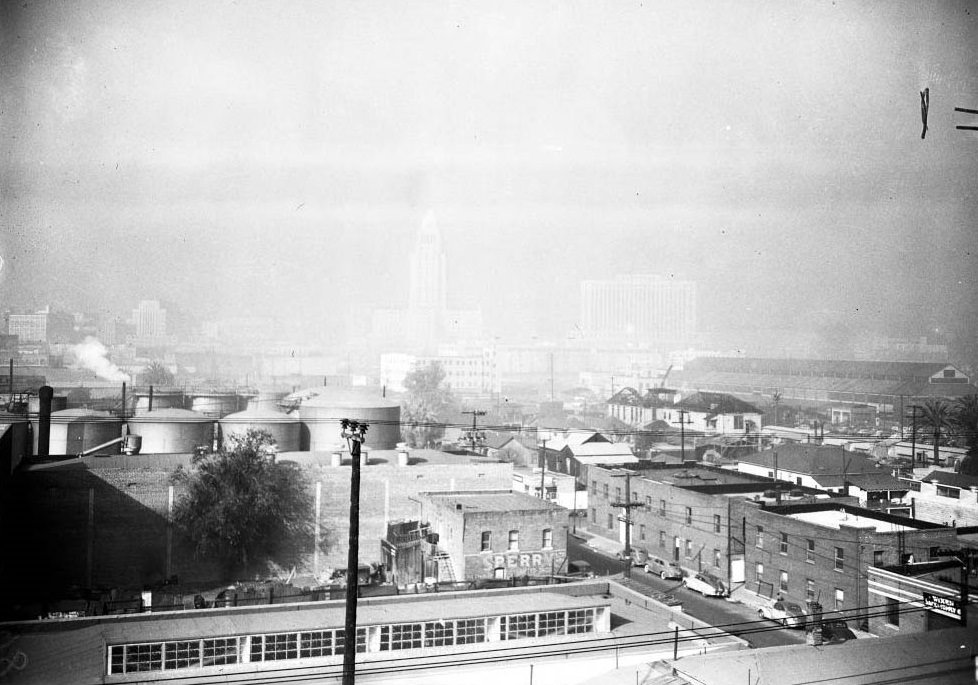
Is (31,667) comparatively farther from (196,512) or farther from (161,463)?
(161,463)

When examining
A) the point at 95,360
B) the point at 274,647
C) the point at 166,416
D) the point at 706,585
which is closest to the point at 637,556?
the point at 706,585

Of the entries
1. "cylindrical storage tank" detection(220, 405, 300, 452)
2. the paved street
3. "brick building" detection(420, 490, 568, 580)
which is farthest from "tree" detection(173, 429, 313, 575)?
Result: the paved street

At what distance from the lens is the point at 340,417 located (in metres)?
25.7

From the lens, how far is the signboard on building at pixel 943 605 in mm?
12672

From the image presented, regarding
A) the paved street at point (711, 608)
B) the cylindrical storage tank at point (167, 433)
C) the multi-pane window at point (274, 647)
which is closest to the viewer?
the multi-pane window at point (274, 647)

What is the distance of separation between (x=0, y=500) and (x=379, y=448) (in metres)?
11.6

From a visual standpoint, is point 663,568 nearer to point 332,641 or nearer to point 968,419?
point 332,641

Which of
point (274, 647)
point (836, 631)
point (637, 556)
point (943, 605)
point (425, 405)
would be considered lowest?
point (637, 556)

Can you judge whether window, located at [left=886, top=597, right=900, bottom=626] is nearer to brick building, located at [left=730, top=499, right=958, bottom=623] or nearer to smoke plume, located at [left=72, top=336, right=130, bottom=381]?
brick building, located at [left=730, top=499, right=958, bottom=623]

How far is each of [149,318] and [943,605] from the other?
178 feet

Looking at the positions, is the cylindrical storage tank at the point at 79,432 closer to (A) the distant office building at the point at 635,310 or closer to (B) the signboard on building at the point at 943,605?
(B) the signboard on building at the point at 943,605

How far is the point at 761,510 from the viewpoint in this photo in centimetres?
1917

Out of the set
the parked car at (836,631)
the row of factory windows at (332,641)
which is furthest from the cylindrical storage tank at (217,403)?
the parked car at (836,631)

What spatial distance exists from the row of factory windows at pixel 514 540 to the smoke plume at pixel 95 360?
36.6 meters
